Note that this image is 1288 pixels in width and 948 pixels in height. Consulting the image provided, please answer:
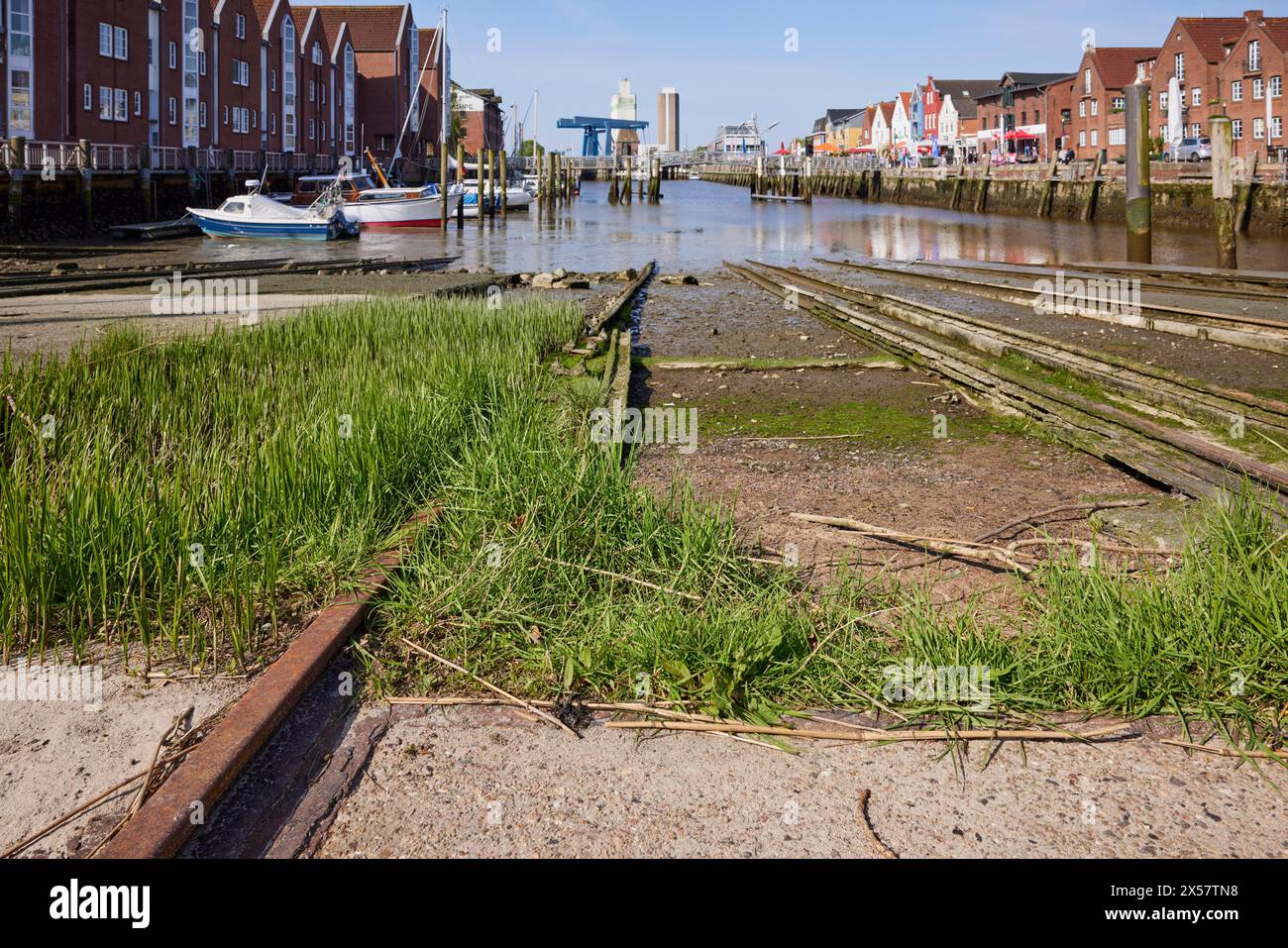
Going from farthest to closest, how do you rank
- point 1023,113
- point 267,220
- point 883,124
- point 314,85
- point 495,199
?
point 883,124 < point 1023,113 < point 314,85 < point 495,199 < point 267,220

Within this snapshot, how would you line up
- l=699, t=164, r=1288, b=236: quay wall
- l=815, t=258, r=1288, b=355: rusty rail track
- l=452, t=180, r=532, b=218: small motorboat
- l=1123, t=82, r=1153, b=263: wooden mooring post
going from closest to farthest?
l=815, t=258, r=1288, b=355: rusty rail track < l=1123, t=82, r=1153, b=263: wooden mooring post < l=699, t=164, r=1288, b=236: quay wall < l=452, t=180, r=532, b=218: small motorboat

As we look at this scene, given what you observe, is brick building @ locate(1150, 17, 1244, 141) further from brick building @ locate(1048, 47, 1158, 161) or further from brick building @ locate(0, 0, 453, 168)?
brick building @ locate(0, 0, 453, 168)

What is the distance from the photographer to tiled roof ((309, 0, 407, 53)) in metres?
85.9

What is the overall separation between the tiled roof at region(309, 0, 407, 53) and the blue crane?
74.9 metres

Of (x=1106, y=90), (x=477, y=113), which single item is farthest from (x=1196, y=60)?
(x=477, y=113)

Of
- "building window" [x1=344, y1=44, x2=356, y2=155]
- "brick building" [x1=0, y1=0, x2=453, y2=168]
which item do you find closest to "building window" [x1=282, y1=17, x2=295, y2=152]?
"brick building" [x1=0, y1=0, x2=453, y2=168]

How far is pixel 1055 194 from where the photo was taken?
190 ft

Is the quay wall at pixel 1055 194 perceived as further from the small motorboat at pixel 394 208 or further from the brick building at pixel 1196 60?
the small motorboat at pixel 394 208

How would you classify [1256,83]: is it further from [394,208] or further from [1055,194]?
[394,208]

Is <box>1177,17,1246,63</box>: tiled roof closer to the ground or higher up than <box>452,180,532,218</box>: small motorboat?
higher up

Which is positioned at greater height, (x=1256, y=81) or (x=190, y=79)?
(x=1256, y=81)

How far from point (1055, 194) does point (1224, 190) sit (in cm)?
3573

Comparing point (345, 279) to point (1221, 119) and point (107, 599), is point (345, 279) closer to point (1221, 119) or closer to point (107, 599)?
point (107, 599)

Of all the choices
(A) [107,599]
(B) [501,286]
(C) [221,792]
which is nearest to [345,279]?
(B) [501,286]
